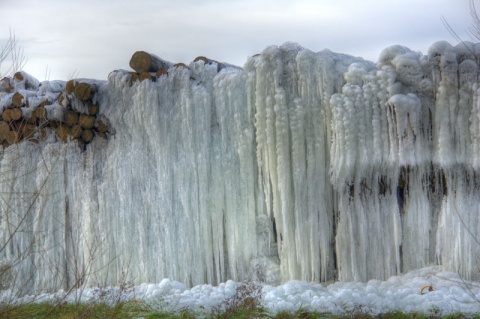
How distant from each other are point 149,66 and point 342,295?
417 cm

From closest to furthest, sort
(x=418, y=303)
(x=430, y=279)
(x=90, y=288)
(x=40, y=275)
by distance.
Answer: (x=418, y=303)
(x=430, y=279)
(x=90, y=288)
(x=40, y=275)

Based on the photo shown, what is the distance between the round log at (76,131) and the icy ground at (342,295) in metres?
2.42

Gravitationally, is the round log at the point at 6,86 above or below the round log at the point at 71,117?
above

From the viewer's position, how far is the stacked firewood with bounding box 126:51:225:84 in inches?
396

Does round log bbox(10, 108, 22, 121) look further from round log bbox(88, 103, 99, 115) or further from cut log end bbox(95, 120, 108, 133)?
cut log end bbox(95, 120, 108, 133)

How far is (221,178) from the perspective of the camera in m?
9.59

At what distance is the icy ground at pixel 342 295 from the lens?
7754mm

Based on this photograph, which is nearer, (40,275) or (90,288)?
(90,288)

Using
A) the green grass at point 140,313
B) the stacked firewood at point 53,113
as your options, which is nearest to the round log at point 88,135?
the stacked firewood at point 53,113

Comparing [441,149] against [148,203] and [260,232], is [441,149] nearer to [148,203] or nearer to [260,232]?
[260,232]

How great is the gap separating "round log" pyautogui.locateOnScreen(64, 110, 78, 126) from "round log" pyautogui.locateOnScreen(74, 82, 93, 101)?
0.27 metres

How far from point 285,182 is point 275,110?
0.90 m

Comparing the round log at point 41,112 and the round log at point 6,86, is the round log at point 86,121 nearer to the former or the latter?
the round log at point 41,112

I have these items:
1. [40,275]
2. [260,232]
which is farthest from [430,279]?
[40,275]
